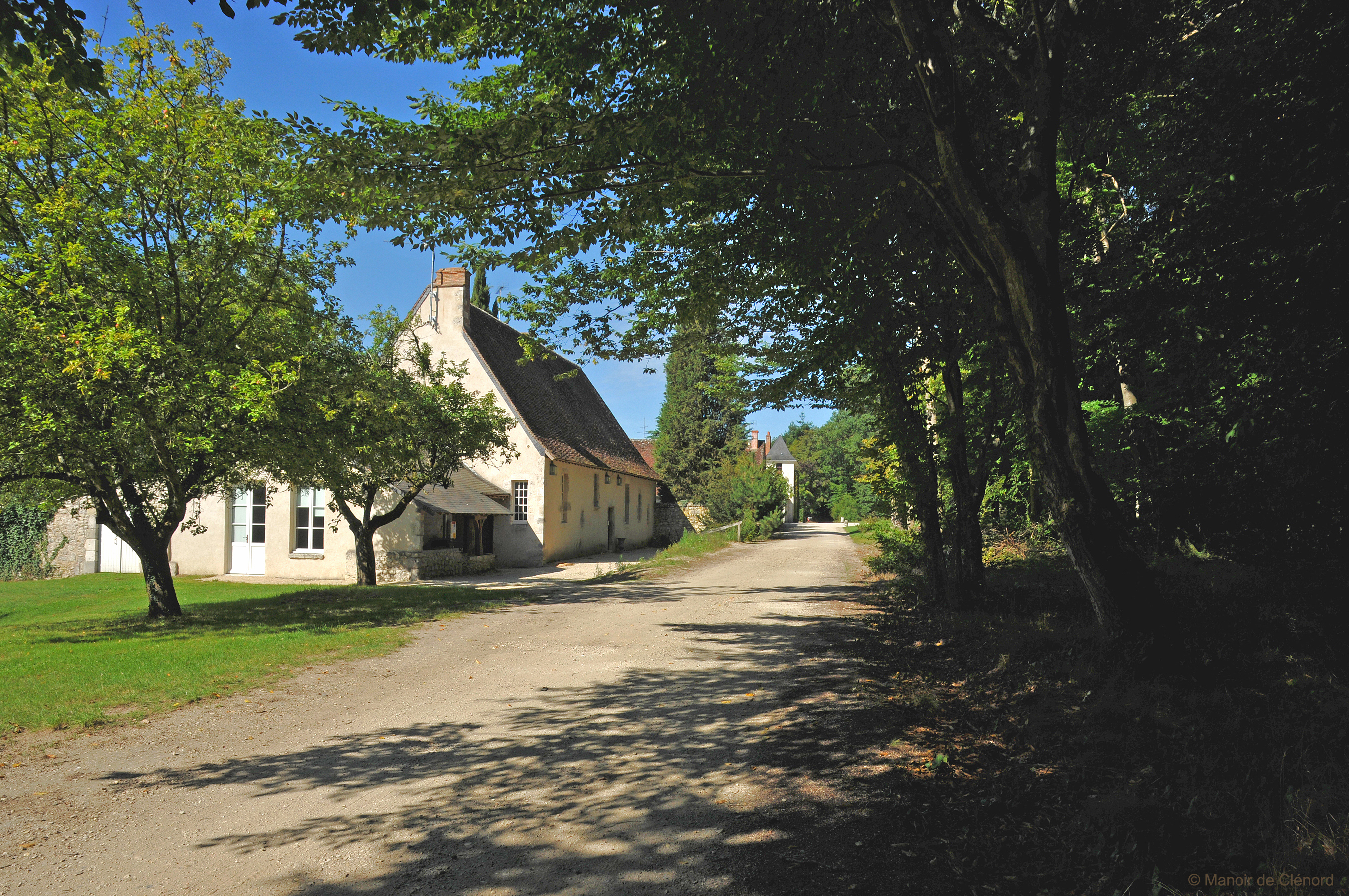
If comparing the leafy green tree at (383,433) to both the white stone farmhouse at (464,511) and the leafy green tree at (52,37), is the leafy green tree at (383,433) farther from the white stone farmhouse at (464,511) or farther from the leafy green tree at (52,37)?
the leafy green tree at (52,37)

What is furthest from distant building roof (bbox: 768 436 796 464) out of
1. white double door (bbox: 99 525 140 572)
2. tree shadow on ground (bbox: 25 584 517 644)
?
tree shadow on ground (bbox: 25 584 517 644)

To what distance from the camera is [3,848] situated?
394cm

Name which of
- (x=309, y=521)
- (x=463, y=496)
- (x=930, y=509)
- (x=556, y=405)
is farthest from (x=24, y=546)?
(x=930, y=509)

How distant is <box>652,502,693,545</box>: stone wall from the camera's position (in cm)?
4119

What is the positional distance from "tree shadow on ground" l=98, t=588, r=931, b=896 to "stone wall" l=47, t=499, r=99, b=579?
983 inches

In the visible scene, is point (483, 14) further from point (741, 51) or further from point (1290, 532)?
point (1290, 532)

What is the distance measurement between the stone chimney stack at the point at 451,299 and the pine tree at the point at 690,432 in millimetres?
21179

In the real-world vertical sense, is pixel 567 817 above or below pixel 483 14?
below

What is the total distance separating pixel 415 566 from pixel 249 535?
19.0ft

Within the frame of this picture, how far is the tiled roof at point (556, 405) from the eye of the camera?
26000mm

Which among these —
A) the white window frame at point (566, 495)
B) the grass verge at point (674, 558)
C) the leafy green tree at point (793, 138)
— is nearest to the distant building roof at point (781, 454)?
the grass verge at point (674, 558)

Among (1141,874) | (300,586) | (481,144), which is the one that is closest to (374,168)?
(481,144)

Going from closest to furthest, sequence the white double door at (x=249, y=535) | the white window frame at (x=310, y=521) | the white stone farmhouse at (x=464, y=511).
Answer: the white stone farmhouse at (x=464, y=511) → the white window frame at (x=310, y=521) → the white double door at (x=249, y=535)

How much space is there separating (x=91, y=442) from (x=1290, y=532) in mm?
15666
